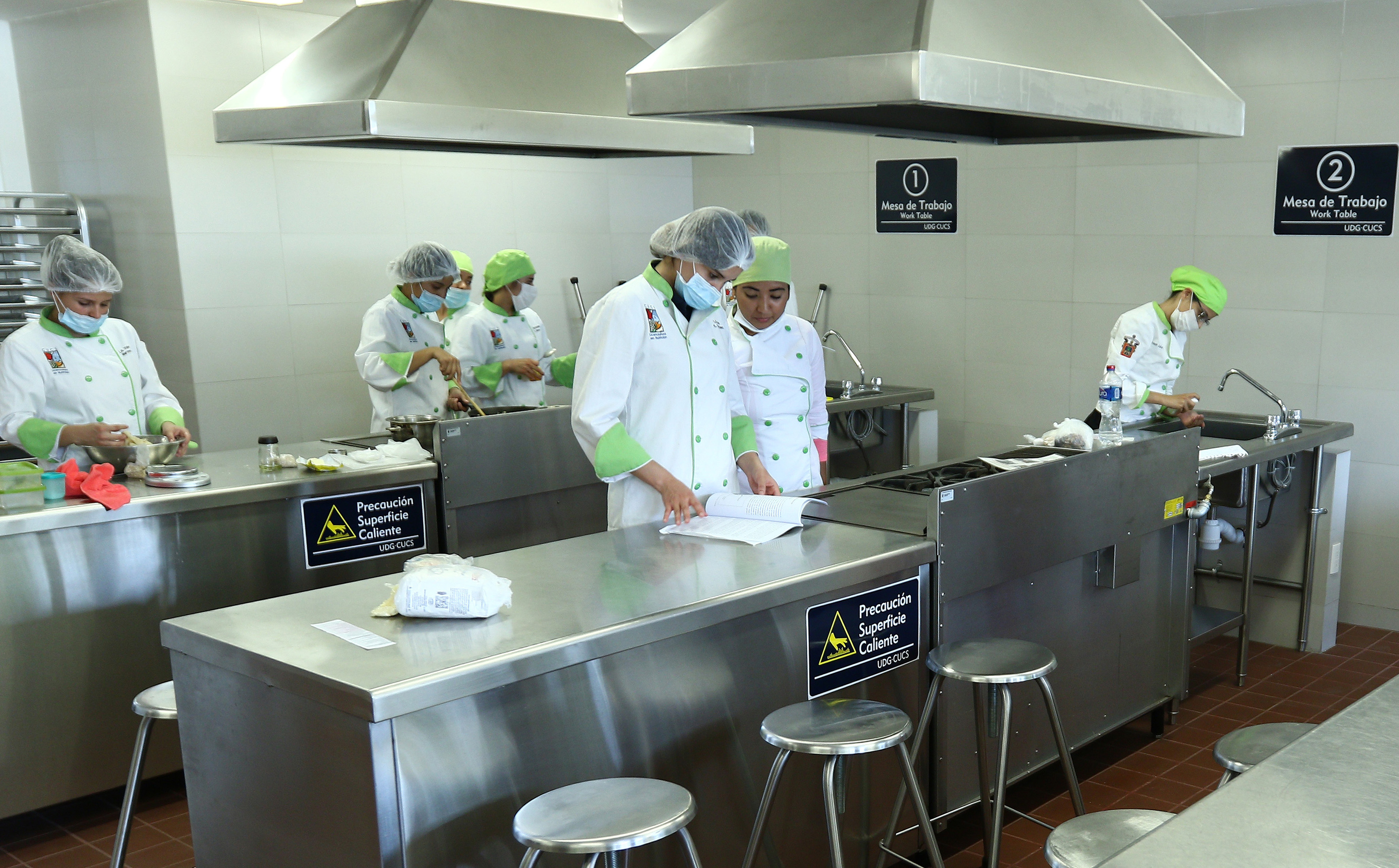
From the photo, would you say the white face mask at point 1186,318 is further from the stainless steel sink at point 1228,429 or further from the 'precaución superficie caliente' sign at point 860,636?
the 'precaución superficie caliente' sign at point 860,636

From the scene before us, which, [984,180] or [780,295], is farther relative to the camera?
[984,180]

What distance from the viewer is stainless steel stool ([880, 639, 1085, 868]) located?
2.34m

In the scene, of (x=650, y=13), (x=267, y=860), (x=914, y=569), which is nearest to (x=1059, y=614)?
(x=914, y=569)

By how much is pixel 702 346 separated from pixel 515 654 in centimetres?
123

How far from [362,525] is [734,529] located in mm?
1489

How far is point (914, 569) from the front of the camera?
260cm

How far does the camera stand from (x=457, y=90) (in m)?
2.84

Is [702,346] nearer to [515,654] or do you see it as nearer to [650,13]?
[515,654]

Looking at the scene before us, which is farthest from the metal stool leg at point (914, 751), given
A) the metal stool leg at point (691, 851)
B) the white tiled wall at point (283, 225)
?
the white tiled wall at point (283, 225)

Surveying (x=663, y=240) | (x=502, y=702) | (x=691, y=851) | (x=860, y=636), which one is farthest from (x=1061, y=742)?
(x=663, y=240)

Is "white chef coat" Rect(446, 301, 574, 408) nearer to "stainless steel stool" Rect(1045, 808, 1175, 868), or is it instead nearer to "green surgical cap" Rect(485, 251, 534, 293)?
"green surgical cap" Rect(485, 251, 534, 293)

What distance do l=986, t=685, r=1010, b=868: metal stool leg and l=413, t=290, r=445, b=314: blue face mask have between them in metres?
2.99

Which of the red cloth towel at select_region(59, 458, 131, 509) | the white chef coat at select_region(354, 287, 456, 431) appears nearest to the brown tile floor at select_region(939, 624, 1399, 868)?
the red cloth towel at select_region(59, 458, 131, 509)

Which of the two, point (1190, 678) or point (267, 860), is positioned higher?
point (267, 860)
